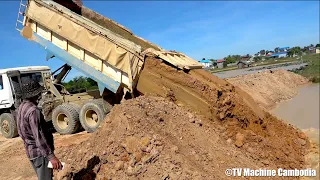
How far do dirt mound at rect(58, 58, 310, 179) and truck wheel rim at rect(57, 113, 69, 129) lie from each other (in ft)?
9.57

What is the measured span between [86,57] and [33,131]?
5202 mm

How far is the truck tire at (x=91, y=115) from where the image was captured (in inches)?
366

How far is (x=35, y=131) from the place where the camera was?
13.5 ft

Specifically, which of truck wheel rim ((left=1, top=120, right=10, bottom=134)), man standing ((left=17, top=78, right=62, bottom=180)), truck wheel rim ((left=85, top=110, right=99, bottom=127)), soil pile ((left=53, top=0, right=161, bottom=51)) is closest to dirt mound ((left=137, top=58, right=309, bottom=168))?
truck wheel rim ((left=85, top=110, right=99, bottom=127))

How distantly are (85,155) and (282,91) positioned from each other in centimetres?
2108

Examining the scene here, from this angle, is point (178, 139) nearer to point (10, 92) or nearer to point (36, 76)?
point (10, 92)

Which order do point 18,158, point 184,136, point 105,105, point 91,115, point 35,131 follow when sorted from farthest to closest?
1. point 91,115
2. point 105,105
3. point 18,158
4. point 184,136
5. point 35,131

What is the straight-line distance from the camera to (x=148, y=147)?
582 cm

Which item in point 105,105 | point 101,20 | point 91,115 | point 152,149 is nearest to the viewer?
point 152,149

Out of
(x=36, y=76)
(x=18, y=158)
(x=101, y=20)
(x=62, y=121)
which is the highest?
(x=101, y=20)

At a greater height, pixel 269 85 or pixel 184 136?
pixel 269 85

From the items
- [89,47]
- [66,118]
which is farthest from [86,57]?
[66,118]

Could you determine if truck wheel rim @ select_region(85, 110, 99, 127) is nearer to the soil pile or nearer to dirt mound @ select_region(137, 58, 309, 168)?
dirt mound @ select_region(137, 58, 309, 168)

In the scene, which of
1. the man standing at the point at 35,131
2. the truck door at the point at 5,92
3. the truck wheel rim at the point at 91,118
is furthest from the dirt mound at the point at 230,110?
the truck door at the point at 5,92
